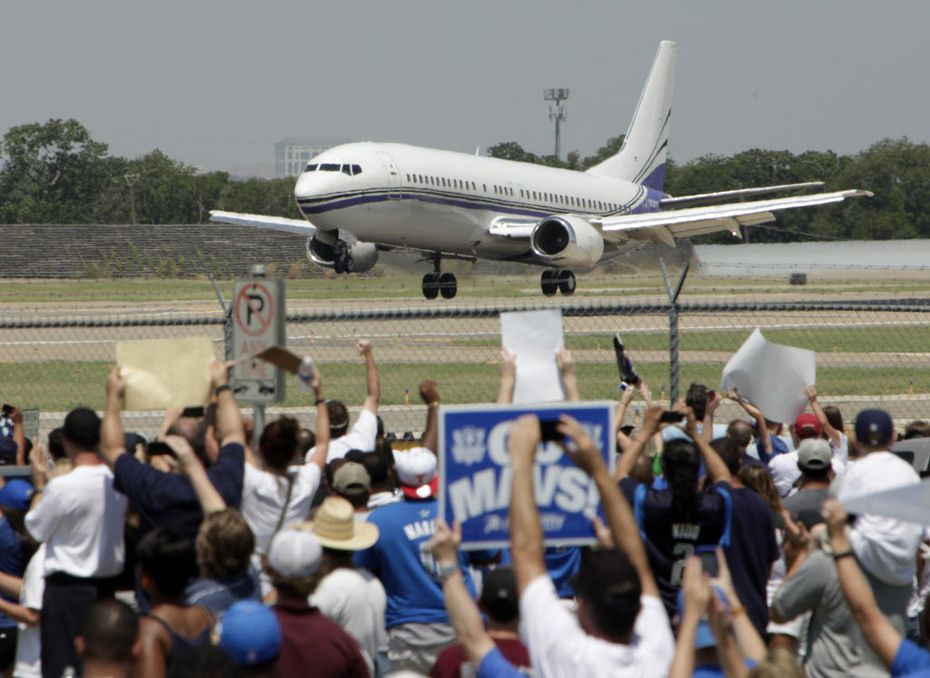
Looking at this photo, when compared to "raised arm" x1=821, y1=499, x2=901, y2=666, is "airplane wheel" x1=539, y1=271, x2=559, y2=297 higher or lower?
higher

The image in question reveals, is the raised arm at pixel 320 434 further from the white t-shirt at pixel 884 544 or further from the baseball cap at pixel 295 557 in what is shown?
the white t-shirt at pixel 884 544

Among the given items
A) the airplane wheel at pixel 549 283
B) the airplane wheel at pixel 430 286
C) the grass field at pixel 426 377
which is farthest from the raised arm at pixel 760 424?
the airplane wheel at pixel 549 283

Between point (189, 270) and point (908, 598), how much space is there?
71.8m

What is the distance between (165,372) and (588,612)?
3150 millimetres

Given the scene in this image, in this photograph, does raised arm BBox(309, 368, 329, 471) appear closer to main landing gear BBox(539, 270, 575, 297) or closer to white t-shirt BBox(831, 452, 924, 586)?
white t-shirt BBox(831, 452, 924, 586)

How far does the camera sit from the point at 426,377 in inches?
826

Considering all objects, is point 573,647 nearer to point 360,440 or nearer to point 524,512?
point 524,512

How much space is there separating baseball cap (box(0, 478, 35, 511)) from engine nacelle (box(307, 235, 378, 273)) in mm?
28829

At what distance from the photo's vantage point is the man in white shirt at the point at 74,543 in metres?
6.23

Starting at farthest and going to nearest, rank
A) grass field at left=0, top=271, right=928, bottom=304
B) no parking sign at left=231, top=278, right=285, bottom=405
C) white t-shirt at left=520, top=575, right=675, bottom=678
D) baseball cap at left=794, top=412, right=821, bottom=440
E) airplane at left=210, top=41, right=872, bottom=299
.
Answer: grass field at left=0, top=271, right=928, bottom=304
airplane at left=210, top=41, right=872, bottom=299
baseball cap at left=794, top=412, right=821, bottom=440
no parking sign at left=231, top=278, right=285, bottom=405
white t-shirt at left=520, top=575, right=675, bottom=678

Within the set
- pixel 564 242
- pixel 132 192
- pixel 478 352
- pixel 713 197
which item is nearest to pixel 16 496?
pixel 478 352

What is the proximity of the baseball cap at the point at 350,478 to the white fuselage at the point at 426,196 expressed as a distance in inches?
1085

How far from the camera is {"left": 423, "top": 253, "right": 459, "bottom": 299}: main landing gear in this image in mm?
39156

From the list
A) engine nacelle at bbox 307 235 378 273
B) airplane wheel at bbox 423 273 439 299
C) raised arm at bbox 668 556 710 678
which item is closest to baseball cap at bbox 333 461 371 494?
raised arm at bbox 668 556 710 678
